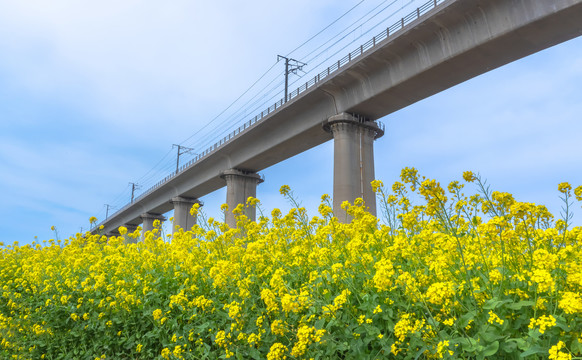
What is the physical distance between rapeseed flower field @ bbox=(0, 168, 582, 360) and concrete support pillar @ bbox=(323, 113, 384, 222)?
14521 mm

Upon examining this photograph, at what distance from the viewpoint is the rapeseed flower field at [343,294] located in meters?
2.41

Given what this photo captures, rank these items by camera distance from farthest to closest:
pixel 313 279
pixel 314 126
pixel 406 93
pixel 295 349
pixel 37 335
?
pixel 314 126
pixel 406 93
pixel 37 335
pixel 313 279
pixel 295 349

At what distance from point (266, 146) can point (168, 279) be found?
72.9 ft

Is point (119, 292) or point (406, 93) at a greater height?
point (406, 93)

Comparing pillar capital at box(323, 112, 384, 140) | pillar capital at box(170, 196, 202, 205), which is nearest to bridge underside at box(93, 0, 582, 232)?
pillar capital at box(323, 112, 384, 140)

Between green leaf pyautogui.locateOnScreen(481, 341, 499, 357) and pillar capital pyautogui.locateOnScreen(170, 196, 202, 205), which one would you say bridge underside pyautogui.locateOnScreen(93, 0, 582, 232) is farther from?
pillar capital pyautogui.locateOnScreen(170, 196, 202, 205)

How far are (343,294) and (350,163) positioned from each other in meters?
17.9

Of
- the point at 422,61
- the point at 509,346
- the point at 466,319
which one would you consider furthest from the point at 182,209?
the point at 509,346

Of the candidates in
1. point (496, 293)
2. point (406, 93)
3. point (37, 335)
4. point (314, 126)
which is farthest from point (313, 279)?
point (314, 126)

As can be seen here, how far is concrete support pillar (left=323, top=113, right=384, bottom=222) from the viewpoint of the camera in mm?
20281

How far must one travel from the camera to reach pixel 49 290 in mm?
6312

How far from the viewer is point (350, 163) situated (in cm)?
2047

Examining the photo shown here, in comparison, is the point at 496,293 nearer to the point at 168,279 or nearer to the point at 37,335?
the point at 168,279

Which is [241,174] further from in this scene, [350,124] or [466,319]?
[466,319]
